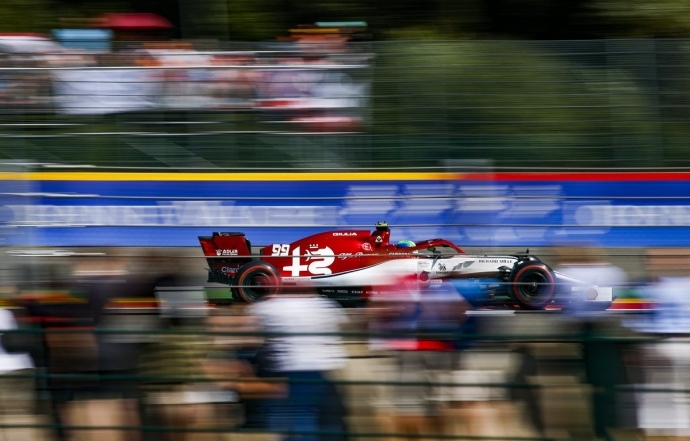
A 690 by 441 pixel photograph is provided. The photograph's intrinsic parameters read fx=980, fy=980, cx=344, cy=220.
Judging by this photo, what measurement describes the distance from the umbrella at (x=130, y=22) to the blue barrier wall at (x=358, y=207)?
4312mm

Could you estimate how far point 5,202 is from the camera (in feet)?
28.4

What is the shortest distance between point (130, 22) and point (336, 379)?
1056 cm

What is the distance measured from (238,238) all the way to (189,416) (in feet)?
18.2

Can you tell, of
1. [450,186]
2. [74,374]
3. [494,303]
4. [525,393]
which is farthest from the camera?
[450,186]

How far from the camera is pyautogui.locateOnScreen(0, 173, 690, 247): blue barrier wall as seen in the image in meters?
9.17

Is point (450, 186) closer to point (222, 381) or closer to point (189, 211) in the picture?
point (189, 211)

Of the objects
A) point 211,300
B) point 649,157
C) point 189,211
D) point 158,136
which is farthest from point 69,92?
point 649,157

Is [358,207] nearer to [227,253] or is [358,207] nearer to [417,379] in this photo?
[227,253]

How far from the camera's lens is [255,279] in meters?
9.33

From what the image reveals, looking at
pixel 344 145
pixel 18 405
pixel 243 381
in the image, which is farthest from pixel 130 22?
pixel 243 381

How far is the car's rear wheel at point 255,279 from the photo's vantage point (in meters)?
9.25

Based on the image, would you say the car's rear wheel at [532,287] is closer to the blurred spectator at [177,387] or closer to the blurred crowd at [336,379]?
the blurred crowd at [336,379]

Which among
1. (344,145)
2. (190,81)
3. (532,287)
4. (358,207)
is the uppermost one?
(190,81)

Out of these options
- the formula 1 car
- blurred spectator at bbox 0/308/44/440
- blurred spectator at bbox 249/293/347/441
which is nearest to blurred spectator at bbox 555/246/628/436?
blurred spectator at bbox 249/293/347/441
